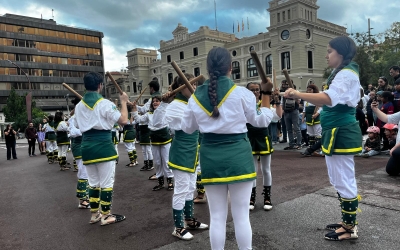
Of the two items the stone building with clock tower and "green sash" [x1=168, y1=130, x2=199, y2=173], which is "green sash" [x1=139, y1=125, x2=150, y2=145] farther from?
the stone building with clock tower

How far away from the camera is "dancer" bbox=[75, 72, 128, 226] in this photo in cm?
456

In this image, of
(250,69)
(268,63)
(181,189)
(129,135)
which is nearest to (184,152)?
(181,189)

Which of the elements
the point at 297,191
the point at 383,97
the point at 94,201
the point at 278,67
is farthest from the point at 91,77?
the point at 278,67

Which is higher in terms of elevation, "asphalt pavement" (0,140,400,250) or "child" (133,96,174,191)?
"child" (133,96,174,191)

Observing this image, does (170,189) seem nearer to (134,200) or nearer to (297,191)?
(134,200)

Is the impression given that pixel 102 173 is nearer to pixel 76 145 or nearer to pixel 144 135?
pixel 76 145

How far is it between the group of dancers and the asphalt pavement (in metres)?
0.22

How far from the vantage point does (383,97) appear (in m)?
8.23

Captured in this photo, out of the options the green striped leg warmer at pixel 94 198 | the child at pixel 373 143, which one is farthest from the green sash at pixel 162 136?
the child at pixel 373 143

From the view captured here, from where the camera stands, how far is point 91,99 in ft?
15.1

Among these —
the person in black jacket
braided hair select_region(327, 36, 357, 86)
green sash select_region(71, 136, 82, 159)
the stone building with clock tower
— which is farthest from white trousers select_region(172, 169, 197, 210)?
the stone building with clock tower

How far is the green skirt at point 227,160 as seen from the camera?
2766 mm

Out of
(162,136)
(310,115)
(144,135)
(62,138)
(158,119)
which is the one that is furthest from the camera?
(62,138)

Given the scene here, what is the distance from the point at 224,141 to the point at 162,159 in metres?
3.95
